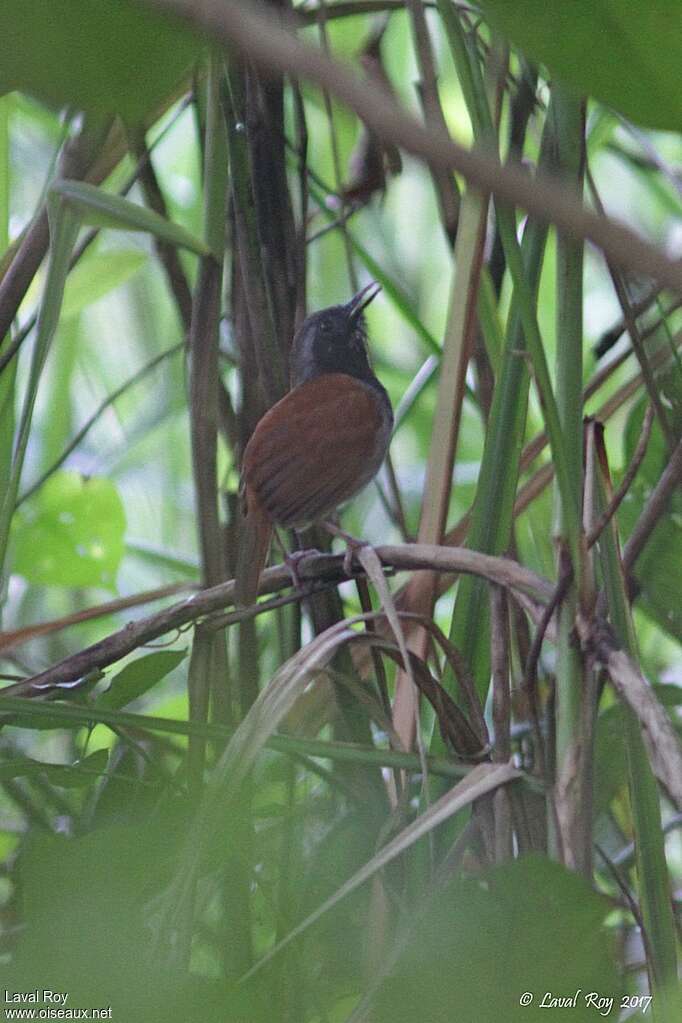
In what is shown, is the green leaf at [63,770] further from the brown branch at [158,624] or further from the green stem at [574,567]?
the green stem at [574,567]

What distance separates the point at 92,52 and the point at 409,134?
8.0 inches

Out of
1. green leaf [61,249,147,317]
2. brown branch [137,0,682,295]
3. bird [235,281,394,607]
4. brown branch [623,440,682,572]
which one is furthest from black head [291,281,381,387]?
brown branch [137,0,682,295]

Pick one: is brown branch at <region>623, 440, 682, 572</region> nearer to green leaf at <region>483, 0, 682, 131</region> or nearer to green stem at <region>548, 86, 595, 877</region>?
green stem at <region>548, 86, 595, 877</region>

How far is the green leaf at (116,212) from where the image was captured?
620mm

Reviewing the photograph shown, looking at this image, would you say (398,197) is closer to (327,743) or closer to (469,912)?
(327,743)

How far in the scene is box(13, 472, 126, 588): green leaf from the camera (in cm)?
141

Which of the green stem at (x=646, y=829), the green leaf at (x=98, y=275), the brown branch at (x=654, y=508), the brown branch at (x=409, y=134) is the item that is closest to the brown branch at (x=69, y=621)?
the green leaf at (x=98, y=275)

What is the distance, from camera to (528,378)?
0.74 metres

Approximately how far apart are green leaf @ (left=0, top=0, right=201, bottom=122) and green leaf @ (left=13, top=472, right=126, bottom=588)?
1.03 metres

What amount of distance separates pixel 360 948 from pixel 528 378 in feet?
1.36

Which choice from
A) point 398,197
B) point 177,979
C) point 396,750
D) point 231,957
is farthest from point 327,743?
point 398,197

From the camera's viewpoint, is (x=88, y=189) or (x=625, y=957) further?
(x=625, y=957)

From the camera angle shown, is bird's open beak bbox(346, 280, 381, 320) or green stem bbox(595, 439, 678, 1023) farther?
bird's open beak bbox(346, 280, 381, 320)

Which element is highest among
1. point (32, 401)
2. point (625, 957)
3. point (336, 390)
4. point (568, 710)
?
point (336, 390)
